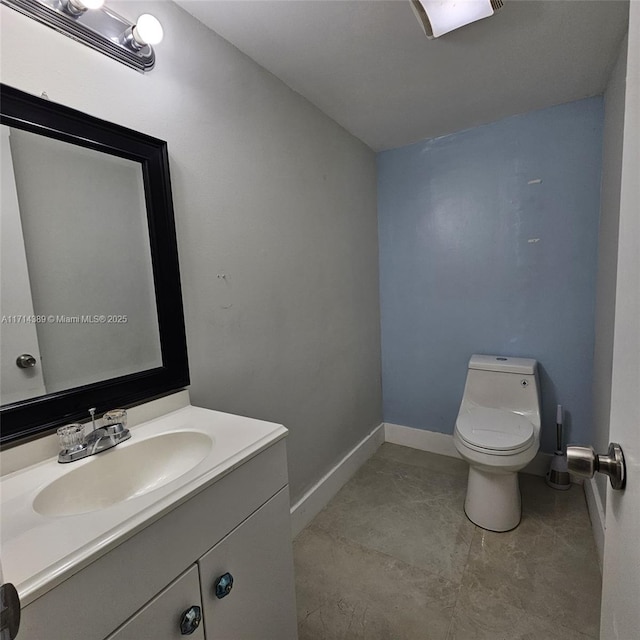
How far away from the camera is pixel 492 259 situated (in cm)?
221

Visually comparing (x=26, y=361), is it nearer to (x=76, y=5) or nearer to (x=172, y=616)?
(x=172, y=616)

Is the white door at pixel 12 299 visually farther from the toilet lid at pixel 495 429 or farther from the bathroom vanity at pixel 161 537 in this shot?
the toilet lid at pixel 495 429

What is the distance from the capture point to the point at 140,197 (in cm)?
111

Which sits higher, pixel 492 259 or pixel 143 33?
pixel 143 33

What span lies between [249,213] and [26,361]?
935 millimetres

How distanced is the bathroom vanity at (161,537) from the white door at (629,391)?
714 millimetres

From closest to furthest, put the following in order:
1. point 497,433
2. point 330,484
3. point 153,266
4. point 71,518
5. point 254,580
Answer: point 71,518 → point 254,580 → point 153,266 → point 497,433 → point 330,484

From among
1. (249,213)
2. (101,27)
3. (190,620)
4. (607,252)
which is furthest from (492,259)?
(190,620)

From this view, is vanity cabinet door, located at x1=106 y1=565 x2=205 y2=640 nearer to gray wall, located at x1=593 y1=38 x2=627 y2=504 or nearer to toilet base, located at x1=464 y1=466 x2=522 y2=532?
toilet base, located at x1=464 y1=466 x2=522 y2=532

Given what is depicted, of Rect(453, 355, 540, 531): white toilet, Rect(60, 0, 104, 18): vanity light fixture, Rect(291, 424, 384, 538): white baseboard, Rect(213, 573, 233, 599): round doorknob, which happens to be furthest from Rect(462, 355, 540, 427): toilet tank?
Rect(60, 0, 104, 18): vanity light fixture

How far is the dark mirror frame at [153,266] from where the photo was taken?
0.84m

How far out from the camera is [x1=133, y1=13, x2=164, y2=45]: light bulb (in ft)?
3.27

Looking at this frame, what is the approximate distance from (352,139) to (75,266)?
6.05 ft

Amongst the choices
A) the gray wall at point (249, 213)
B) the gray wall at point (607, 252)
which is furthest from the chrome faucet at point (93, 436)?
the gray wall at point (607, 252)
